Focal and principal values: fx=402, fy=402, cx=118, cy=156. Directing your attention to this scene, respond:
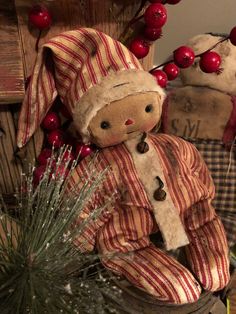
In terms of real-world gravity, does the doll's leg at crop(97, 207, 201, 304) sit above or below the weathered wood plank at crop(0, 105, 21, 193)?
below

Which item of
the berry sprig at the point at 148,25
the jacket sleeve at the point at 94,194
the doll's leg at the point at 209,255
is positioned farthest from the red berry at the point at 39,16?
the doll's leg at the point at 209,255

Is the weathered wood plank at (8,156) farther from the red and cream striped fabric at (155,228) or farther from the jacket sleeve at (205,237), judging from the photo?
the jacket sleeve at (205,237)

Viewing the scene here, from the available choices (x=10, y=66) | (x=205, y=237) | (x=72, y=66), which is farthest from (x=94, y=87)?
(x=205, y=237)

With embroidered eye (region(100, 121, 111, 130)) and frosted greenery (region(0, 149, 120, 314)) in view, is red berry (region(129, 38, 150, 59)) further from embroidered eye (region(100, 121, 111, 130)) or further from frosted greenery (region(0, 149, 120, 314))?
frosted greenery (region(0, 149, 120, 314))

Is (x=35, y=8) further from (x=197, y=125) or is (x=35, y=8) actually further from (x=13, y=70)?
(x=197, y=125)

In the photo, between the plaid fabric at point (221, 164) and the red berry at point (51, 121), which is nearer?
the red berry at point (51, 121)

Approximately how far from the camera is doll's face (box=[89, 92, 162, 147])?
784 millimetres

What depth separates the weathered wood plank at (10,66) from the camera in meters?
0.78

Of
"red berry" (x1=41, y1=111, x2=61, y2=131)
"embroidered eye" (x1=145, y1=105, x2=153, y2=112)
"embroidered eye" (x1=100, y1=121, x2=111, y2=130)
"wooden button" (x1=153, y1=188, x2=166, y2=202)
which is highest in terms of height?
"embroidered eye" (x1=145, y1=105, x2=153, y2=112)

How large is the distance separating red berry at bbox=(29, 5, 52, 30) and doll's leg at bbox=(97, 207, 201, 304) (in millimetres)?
426

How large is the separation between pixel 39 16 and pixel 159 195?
438 millimetres

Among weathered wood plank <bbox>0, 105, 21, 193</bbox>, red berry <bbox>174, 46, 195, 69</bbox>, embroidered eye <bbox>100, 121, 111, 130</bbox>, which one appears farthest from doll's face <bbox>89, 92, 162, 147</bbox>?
weathered wood plank <bbox>0, 105, 21, 193</bbox>

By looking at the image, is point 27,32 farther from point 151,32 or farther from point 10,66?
point 151,32

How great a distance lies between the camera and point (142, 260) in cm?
85
